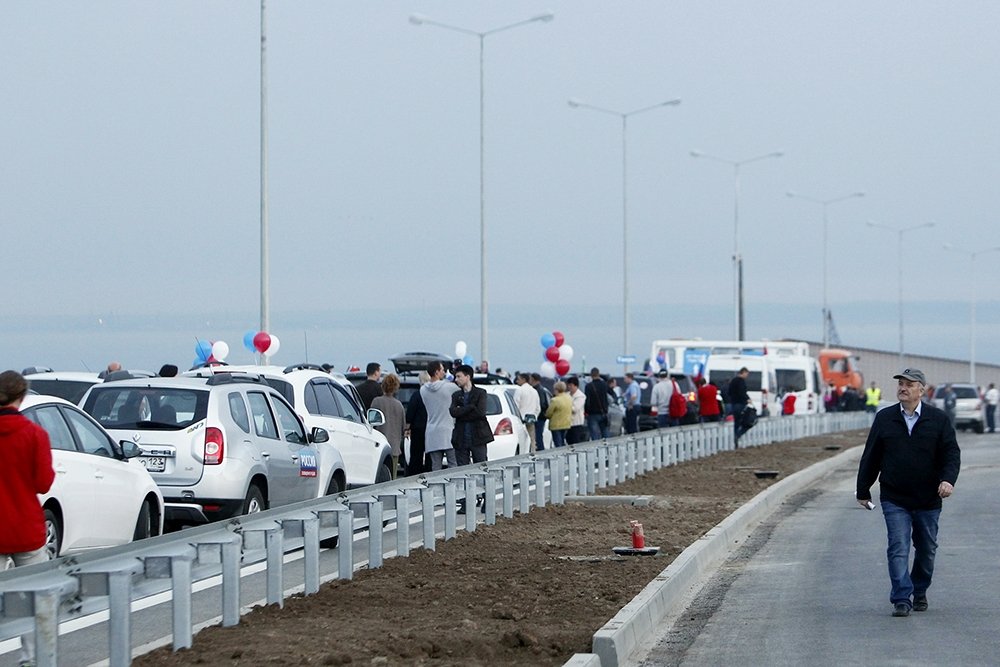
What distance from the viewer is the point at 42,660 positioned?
7.60m

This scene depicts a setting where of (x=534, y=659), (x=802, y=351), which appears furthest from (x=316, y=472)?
(x=802, y=351)

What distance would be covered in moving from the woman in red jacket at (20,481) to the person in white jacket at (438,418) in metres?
11.1

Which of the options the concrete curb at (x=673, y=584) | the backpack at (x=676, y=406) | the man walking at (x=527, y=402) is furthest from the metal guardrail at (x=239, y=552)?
the backpack at (x=676, y=406)

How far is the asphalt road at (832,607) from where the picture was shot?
1041cm

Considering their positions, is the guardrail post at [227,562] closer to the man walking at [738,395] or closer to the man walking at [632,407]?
the man walking at [632,407]

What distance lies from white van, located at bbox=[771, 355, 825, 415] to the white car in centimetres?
4343

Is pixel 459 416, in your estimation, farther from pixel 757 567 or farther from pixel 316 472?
pixel 757 567

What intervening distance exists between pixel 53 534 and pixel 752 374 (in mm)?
40696

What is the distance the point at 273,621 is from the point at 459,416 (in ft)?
32.2

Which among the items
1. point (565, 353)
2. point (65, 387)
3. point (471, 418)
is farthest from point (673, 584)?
point (565, 353)

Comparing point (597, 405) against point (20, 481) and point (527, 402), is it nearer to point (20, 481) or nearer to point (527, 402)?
point (527, 402)

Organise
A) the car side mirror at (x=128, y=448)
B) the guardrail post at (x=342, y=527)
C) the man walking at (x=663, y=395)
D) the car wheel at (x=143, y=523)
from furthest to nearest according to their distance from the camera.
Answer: the man walking at (x=663, y=395), the car wheel at (x=143, y=523), the car side mirror at (x=128, y=448), the guardrail post at (x=342, y=527)

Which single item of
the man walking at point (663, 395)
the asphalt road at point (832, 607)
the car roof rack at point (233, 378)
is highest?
the car roof rack at point (233, 378)

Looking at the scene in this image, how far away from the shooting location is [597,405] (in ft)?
107
